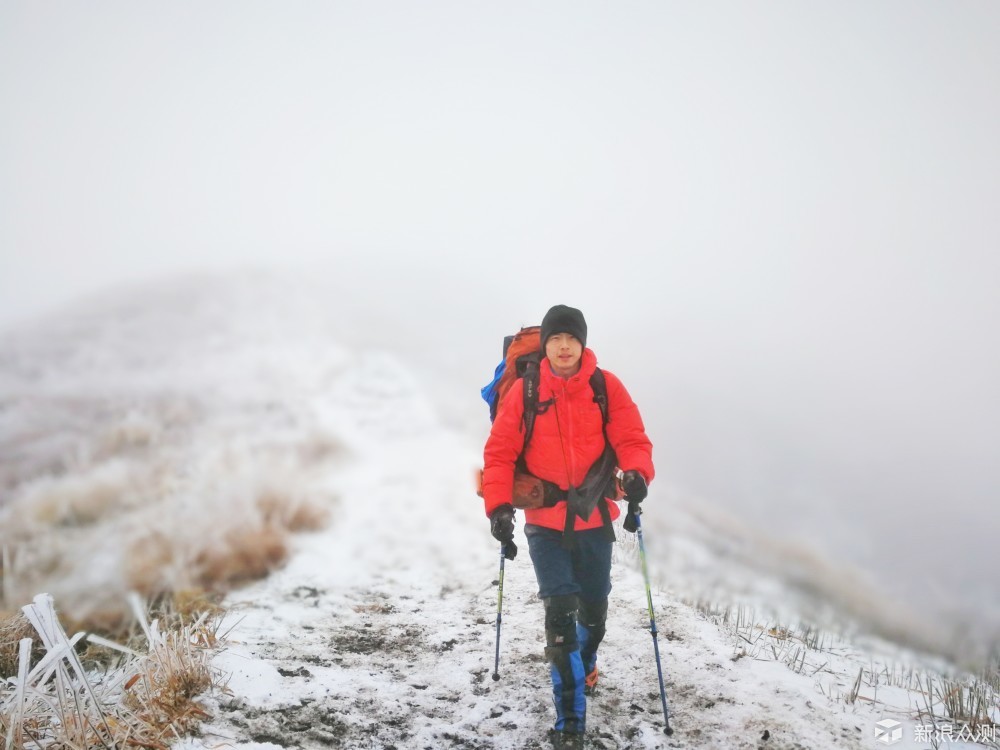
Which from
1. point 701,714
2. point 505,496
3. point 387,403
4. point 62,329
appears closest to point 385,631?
point 505,496

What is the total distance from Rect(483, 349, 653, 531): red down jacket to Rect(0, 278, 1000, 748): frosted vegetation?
1303 millimetres

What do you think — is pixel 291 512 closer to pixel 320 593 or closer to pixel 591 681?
pixel 320 593

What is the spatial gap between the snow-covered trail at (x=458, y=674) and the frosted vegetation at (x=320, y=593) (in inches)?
0.9

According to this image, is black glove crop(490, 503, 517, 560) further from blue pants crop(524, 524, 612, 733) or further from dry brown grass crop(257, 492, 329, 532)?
dry brown grass crop(257, 492, 329, 532)

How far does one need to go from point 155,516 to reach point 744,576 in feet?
34.3

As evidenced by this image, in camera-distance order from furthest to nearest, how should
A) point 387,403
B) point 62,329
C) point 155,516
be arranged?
point 62,329 < point 387,403 < point 155,516

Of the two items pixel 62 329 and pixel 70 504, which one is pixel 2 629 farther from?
pixel 62 329

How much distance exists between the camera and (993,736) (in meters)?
3.01

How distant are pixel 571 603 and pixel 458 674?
51.6 inches

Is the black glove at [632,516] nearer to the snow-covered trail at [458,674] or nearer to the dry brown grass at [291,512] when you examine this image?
the snow-covered trail at [458,674]

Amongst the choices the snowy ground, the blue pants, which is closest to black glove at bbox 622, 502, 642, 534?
the blue pants

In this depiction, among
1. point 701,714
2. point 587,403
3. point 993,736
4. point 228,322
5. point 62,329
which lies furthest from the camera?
point 228,322

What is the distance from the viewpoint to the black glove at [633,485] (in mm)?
3471

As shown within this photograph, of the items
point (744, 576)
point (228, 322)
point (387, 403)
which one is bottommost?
point (744, 576)
